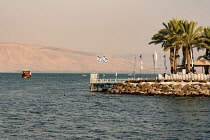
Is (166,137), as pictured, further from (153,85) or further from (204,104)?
(153,85)

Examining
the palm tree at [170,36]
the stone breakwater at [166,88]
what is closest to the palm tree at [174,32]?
the palm tree at [170,36]

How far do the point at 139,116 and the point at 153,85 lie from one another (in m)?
28.1

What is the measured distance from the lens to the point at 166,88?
73062 millimetres

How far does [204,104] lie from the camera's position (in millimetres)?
59438

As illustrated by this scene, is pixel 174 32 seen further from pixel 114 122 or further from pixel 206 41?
pixel 114 122

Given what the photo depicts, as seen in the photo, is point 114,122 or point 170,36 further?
point 170,36

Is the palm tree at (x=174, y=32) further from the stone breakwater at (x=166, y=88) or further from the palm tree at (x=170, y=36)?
the stone breakwater at (x=166, y=88)

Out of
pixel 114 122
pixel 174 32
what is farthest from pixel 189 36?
pixel 114 122

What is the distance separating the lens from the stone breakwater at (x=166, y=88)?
231 ft

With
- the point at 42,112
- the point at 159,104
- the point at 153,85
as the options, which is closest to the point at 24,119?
the point at 42,112

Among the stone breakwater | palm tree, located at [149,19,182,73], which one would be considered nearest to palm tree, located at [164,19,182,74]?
palm tree, located at [149,19,182,73]

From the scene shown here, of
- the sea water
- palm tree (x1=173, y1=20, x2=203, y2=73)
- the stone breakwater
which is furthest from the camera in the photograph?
palm tree (x1=173, y1=20, x2=203, y2=73)

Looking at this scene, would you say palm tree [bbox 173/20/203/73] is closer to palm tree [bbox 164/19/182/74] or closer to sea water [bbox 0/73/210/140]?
palm tree [bbox 164/19/182/74]

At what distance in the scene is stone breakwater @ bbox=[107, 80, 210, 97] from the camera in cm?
7044
